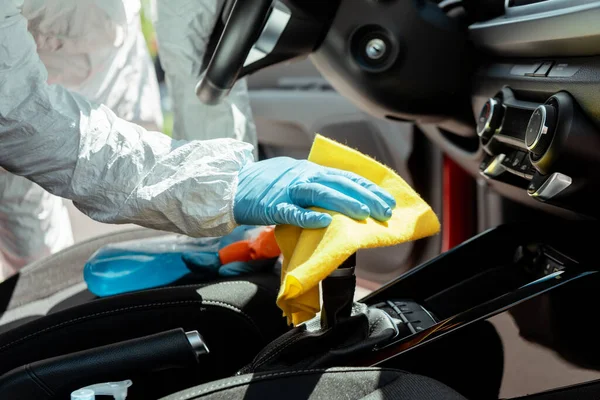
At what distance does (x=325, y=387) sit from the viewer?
649 millimetres

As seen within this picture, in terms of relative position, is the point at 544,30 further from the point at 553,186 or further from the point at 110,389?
the point at 110,389

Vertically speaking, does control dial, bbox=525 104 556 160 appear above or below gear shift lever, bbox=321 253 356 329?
above

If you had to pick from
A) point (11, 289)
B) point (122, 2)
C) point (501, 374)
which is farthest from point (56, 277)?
point (501, 374)

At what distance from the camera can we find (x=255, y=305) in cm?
99

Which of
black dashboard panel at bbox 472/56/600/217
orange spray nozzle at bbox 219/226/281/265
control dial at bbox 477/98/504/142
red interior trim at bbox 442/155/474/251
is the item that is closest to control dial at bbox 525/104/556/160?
black dashboard panel at bbox 472/56/600/217

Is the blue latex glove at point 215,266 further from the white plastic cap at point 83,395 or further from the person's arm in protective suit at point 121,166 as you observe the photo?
the white plastic cap at point 83,395

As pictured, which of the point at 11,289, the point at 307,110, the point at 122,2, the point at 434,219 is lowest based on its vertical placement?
the point at 11,289

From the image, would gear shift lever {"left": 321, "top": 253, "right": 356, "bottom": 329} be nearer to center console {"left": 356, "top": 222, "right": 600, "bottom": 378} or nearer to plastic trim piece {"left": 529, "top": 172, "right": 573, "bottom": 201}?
center console {"left": 356, "top": 222, "right": 600, "bottom": 378}

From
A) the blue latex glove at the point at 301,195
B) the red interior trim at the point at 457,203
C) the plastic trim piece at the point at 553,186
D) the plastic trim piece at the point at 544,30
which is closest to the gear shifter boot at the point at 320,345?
the blue latex glove at the point at 301,195

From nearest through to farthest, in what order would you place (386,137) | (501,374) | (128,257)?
(501,374), (128,257), (386,137)

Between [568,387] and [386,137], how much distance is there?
3.30ft

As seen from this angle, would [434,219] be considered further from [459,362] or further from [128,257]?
[128,257]

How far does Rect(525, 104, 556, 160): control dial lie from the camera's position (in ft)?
2.51

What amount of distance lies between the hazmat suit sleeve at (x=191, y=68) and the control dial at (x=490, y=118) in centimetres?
60
